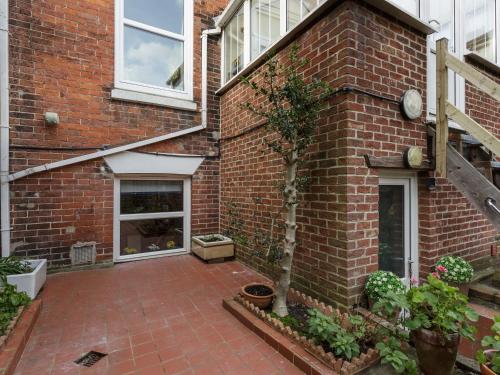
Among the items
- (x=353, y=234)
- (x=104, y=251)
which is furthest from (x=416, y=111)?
(x=104, y=251)

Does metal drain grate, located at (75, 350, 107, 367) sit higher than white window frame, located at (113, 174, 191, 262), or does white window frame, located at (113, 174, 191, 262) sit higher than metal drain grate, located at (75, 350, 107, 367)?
white window frame, located at (113, 174, 191, 262)

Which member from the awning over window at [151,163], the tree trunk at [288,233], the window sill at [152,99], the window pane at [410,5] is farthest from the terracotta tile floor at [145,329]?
the window pane at [410,5]

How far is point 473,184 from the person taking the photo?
9.30 feet

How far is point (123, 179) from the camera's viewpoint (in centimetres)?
466

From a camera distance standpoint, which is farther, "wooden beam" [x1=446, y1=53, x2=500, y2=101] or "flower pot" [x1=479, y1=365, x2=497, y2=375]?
"wooden beam" [x1=446, y1=53, x2=500, y2=101]

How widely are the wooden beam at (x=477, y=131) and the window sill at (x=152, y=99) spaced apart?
401 cm

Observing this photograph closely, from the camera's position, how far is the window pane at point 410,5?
10.1ft

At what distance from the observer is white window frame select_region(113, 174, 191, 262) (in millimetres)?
4566

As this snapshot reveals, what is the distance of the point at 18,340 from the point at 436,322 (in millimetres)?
3296

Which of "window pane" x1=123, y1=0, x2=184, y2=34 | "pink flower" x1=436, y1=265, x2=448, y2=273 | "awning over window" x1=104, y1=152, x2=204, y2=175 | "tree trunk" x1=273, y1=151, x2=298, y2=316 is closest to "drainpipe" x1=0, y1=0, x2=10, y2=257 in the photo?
"awning over window" x1=104, y1=152, x2=204, y2=175

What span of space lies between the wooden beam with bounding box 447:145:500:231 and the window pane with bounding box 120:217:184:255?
4.32 m

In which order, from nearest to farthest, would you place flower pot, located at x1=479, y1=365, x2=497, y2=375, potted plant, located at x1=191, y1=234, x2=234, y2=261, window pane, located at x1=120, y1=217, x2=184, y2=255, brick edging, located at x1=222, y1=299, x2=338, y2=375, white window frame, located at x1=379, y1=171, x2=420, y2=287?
flower pot, located at x1=479, y1=365, x2=497, y2=375 → brick edging, located at x1=222, y1=299, x2=338, y2=375 → white window frame, located at x1=379, y1=171, x2=420, y2=287 → potted plant, located at x1=191, y1=234, x2=234, y2=261 → window pane, located at x1=120, y1=217, x2=184, y2=255

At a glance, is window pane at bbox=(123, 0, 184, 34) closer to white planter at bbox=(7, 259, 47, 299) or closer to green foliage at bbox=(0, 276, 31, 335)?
white planter at bbox=(7, 259, 47, 299)

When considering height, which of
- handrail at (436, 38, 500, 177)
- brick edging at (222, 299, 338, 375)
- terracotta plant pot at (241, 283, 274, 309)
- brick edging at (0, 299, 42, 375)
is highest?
handrail at (436, 38, 500, 177)
